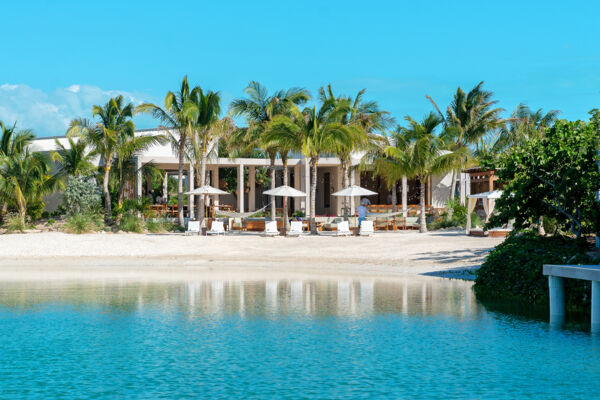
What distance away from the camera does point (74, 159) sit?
28.6 m

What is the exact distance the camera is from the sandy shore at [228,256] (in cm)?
1750

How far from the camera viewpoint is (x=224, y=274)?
17.2 meters

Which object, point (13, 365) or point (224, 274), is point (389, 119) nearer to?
point (224, 274)

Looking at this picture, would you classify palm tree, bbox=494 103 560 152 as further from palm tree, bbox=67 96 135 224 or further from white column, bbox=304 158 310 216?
palm tree, bbox=67 96 135 224

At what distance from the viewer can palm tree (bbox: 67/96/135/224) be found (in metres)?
27.9

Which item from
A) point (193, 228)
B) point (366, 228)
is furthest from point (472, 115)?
point (193, 228)

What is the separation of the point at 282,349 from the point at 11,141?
78.6 ft

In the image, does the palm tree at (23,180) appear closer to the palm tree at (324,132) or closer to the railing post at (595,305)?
the palm tree at (324,132)

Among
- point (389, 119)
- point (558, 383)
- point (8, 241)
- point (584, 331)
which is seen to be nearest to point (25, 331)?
point (558, 383)

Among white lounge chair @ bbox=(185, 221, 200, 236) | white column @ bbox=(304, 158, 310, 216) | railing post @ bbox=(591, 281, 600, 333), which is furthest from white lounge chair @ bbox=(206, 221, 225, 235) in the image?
railing post @ bbox=(591, 281, 600, 333)

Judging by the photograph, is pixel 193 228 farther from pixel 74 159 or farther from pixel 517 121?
pixel 517 121

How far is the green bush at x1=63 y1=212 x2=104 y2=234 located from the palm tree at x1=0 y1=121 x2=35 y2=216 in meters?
3.54

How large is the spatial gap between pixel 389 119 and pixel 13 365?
25.4 meters

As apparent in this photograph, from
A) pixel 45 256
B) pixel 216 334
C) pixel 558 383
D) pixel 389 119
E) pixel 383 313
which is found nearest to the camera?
pixel 558 383
